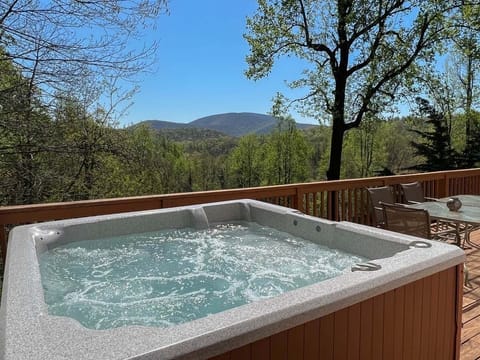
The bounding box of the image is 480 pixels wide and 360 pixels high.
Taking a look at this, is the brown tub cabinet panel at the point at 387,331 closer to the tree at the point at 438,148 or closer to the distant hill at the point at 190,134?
the tree at the point at 438,148

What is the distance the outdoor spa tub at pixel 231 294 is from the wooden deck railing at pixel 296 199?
0.68 ft

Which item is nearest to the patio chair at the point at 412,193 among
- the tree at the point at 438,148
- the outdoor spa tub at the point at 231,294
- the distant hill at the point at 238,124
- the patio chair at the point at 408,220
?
the patio chair at the point at 408,220

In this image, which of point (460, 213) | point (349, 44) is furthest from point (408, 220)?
point (349, 44)

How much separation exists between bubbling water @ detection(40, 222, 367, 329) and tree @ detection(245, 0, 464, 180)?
676cm

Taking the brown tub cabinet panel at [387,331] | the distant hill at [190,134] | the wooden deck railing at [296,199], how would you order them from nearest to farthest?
the brown tub cabinet panel at [387,331]
the wooden deck railing at [296,199]
the distant hill at [190,134]

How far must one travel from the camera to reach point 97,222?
296cm

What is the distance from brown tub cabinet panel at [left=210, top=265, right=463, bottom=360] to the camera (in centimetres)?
130

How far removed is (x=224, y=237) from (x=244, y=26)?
300 inches

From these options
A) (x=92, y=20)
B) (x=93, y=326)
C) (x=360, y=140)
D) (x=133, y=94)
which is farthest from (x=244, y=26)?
(x=360, y=140)

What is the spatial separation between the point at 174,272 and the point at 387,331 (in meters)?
1.47

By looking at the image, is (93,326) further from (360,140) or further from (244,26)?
(360,140)

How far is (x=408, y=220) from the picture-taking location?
307cm

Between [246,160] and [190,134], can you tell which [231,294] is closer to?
[190,134]

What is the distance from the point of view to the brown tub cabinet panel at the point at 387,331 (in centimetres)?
130
